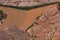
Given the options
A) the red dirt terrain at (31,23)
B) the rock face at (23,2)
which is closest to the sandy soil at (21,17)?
the red dirt terrain at (31,23)

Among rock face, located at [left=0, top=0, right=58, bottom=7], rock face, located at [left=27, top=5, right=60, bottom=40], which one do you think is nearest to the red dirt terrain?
rock face, located at [left=27, top=5, right=60, bottom=40]

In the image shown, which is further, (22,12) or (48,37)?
(22,12)

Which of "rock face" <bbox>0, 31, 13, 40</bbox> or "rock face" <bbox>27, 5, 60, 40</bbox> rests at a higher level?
"rock face" <bbox>27, 5, 60, 40</bbox>

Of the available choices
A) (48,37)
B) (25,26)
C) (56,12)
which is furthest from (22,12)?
(48,37)

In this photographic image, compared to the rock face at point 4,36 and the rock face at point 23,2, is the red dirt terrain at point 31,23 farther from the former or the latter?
the rock face at point 23,2

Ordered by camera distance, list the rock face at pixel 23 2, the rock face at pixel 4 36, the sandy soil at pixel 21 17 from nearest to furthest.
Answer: the rock face at pixel 4 36 < the sandy soil at pixel 21 17 < the rock face at pixel 23 2

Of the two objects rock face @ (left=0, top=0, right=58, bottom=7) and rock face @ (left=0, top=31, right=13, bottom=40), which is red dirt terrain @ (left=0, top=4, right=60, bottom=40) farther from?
rock face @ (left=0, top=0, right=58, bottom=7)

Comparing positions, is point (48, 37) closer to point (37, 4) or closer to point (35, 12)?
point (35, 12)

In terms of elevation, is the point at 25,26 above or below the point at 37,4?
below
